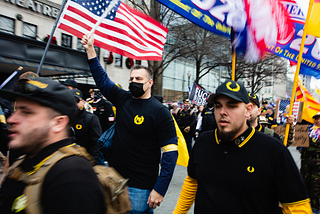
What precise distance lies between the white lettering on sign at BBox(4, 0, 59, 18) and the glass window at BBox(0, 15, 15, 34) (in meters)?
1.12

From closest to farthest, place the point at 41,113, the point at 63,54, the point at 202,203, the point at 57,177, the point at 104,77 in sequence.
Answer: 1. the point at 57,177
2. the point at 41,113
3. the point at 202,203
4. the point at 104,77
5. the point at 63,54

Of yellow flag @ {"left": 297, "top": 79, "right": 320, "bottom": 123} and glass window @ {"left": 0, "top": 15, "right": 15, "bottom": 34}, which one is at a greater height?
glass window @ {"left": 0, "top": 15, "right": 15, "bottom": 34}

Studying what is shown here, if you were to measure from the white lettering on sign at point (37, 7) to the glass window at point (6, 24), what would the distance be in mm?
1120

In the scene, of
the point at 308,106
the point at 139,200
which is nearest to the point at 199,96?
the point at 308,106

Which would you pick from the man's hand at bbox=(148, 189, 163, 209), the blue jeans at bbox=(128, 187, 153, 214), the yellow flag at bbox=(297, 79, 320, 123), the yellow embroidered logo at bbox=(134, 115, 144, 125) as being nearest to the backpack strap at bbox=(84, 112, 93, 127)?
the yellow embroidered logo at bbox=(134, 115, 144, 125)

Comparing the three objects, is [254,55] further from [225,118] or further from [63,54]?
[63,54]

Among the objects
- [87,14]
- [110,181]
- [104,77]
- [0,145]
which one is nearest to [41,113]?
[110,181]

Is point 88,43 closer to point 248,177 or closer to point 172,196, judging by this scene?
point 248,177

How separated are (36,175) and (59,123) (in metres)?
0.33

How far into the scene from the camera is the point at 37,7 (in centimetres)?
1605

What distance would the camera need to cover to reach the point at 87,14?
3.79 meters

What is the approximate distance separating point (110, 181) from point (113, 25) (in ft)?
10.8

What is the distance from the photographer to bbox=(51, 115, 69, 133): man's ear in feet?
4.32

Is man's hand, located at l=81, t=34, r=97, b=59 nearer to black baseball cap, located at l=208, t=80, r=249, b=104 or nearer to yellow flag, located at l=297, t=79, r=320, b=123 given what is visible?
black baseball cap, located at l=208, t=80, r=249, b=104
